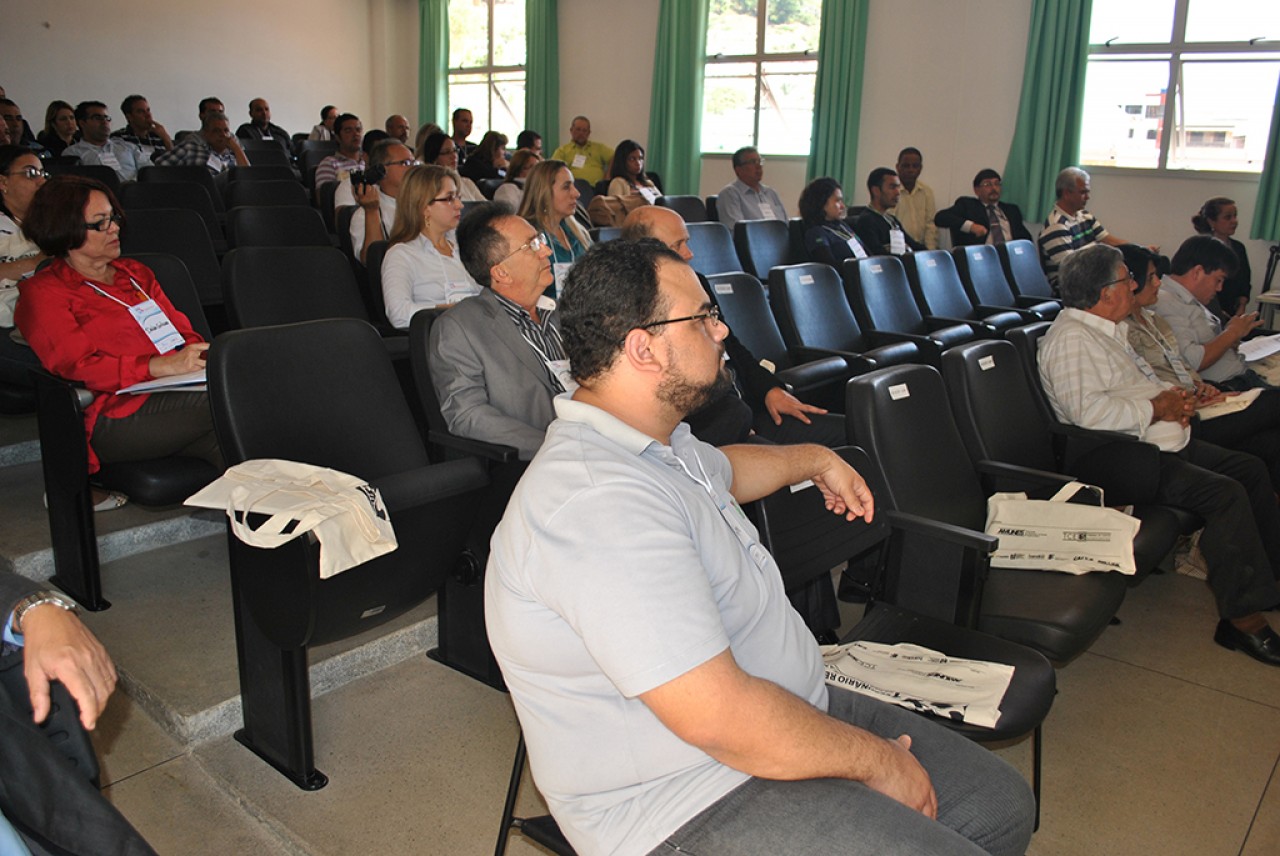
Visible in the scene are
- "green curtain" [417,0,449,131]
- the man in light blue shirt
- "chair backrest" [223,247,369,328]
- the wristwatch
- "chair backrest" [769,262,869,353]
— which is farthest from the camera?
"green curtain" [417,0,449,131]

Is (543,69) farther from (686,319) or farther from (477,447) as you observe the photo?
(686,319)

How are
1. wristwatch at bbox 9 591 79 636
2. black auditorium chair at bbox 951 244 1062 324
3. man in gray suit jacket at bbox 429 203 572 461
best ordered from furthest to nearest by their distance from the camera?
black auditorium chair at bbox 951 244 1062 324, man in gray suit jacket at bbox 429 203 572 461, wristwatch at bbox 9 591 79 636

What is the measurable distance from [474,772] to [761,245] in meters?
3.86

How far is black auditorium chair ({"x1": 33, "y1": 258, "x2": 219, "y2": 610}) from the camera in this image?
7.64ft

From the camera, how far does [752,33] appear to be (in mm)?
9602

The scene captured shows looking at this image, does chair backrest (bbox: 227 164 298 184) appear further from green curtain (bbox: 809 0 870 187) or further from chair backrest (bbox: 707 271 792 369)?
green curtain (bbox: 809 0 870 187)

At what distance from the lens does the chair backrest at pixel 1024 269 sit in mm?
5711

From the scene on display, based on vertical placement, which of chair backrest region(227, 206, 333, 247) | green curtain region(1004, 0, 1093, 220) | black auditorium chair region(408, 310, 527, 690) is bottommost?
black auditorium chair region(408, 310, 527, 690)

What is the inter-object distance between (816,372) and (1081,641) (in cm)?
158

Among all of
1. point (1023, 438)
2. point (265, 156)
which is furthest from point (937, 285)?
point (265, 156)

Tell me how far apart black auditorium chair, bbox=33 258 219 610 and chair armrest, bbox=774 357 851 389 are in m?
1.87

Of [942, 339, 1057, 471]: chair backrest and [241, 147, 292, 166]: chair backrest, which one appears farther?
[241, 147, 292, 166]: chair backrest

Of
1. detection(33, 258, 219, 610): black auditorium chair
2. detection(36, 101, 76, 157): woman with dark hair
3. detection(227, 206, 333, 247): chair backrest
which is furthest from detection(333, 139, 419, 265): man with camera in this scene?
detection(36, 101, 76, 157): woman with dark hair

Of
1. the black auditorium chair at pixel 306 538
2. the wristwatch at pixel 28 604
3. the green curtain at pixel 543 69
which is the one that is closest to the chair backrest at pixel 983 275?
the black auditorium chair at pixel 306 538
